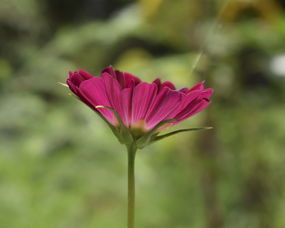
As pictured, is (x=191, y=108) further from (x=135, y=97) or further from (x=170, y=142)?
(x=170, y=142)

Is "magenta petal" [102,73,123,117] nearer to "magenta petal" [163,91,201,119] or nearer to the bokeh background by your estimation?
"magenta petal" [163,91,201,119]

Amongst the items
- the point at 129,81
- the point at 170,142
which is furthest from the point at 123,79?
the point at 170,142

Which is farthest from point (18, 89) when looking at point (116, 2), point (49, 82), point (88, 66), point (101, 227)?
point (116, 2)

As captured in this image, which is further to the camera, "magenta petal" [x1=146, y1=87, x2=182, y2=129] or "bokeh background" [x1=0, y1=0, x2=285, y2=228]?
"bokeh background" [x1=0, y1=0, x2=285, y2=228]

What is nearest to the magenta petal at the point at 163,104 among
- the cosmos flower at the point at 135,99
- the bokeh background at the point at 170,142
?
the cosmos flower at the point at 135,99

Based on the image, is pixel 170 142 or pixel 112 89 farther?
pixel 170 142

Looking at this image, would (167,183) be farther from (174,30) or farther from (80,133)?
(174,30)

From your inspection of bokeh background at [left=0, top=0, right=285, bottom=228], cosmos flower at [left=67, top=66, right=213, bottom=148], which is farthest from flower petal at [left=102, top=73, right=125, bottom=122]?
bokeh background at [left=0, top=0, right=285, bottom=228]

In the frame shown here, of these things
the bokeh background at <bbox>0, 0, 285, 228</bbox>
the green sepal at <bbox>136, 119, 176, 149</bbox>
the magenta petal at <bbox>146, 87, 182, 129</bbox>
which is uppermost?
the bokeh background at <bbox>0, 0, 285, 228</bbox>
